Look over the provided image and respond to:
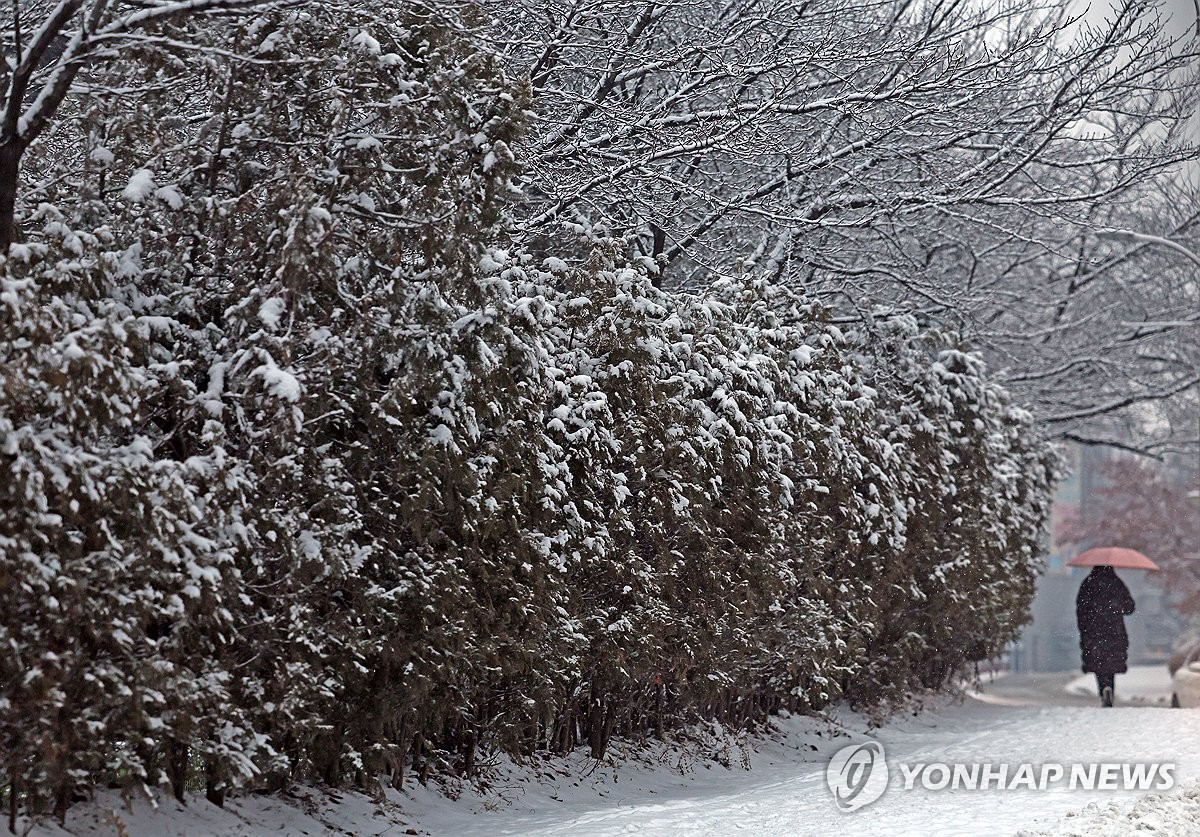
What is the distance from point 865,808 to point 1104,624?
10.9m

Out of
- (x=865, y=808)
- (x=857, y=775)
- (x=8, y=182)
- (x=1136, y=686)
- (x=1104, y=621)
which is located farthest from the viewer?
(x=1136, y=686)

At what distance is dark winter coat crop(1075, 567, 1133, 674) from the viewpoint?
17.0 m

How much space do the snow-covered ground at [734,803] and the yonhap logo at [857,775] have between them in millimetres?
86

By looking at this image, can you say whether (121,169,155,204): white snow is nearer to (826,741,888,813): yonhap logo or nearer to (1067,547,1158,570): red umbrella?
(826,741,888,813): yonhap logo

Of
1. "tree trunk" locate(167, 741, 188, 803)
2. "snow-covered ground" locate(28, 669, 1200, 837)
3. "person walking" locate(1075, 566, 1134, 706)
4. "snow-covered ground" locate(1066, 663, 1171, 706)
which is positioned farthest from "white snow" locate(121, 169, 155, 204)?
"snow-covered ground" locate(1066, 663, 1171, 706)

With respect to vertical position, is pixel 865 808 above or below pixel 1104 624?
below

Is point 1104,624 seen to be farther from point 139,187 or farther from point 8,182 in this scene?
point 8,182

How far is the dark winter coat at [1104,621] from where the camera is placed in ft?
55.9

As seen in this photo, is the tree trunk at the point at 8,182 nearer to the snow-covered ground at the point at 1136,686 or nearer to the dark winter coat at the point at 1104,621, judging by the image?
the dark winter coat at the point at 1104,621

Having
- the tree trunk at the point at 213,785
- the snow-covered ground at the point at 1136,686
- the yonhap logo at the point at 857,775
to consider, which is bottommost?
the snow-covered ground at the point at 1136,686

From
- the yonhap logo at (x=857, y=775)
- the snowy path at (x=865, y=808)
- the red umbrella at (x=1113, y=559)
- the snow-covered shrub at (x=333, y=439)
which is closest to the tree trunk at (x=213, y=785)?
the snow-covered shrub at (x=333, y=439)

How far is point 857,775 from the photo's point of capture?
8.86 metres

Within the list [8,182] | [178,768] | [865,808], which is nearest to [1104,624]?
[865,808]

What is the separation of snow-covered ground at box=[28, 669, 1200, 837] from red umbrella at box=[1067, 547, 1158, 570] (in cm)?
610
